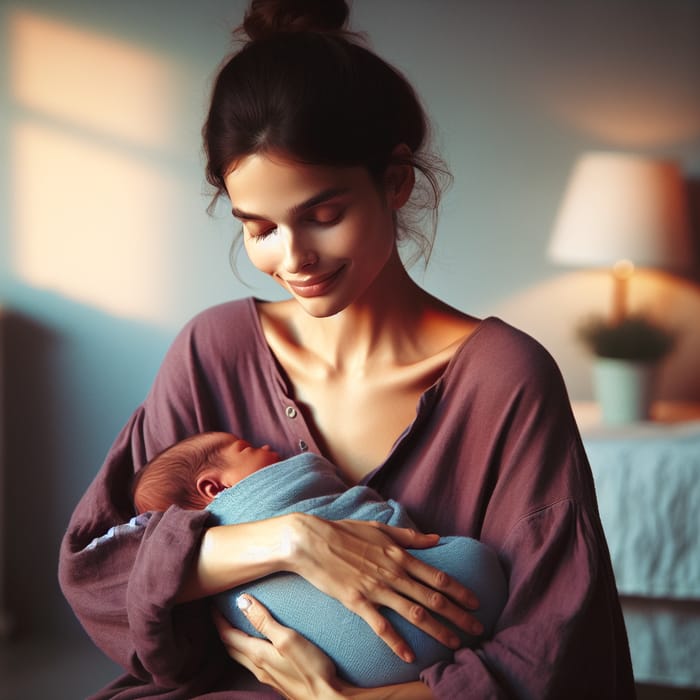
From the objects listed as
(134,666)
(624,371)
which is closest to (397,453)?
(134,666)

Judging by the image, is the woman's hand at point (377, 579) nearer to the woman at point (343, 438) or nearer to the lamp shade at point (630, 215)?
the woman at point (343, 438)

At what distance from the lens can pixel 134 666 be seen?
1.09 m

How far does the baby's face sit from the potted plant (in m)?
1.58

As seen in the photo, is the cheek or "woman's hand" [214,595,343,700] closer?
"woman's hand" [214,595,343,700]

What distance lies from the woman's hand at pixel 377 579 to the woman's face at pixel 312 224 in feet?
0.89

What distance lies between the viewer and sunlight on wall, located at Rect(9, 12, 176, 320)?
2.77m

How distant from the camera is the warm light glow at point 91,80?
2762mm

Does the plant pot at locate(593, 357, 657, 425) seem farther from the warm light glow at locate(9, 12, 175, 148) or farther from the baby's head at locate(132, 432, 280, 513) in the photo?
the baby's head at locate(132, 432, 280, 513)

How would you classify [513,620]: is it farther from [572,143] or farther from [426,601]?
[572,143]

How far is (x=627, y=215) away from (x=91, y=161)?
155 centimetres

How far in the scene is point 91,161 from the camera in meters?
2.80

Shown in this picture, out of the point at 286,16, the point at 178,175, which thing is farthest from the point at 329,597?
the point at 178,175

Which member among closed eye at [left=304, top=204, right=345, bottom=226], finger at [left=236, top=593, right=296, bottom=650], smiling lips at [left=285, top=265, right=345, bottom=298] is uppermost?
closed eye at [left=304, top=204, right=345, bottom=226]

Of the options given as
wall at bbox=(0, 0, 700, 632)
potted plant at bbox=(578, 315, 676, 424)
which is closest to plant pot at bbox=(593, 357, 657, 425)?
potted plant at bbox=(578, 315, 676, 424)
